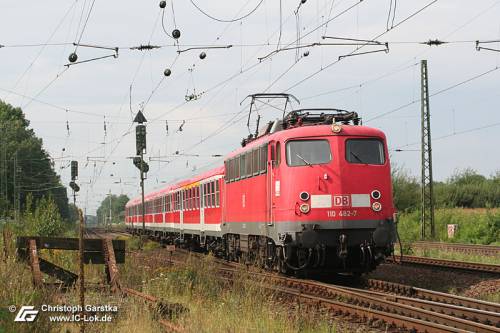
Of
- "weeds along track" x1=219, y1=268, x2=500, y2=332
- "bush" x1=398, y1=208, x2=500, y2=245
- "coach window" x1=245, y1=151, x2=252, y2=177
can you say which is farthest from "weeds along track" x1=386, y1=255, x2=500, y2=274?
"bush" x1=398, y1=208, x2=500, y2=245

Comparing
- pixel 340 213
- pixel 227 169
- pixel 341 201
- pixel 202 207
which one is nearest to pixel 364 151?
pixel 341 201

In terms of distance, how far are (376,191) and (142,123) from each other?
16342 millimetres

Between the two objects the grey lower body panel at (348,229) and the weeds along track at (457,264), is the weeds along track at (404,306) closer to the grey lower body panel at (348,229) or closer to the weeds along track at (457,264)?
the grey lower body panel at (348,229)

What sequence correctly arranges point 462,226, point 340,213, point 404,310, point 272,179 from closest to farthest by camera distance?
1. point 404,310
2. point 340,213
3. point 272,179
4. point 462,226

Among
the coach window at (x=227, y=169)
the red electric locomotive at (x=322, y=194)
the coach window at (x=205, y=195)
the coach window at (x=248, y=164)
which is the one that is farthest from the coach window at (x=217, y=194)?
the red electric locomotive at (x=322, y=194)

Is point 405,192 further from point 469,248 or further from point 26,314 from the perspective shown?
point 26,314

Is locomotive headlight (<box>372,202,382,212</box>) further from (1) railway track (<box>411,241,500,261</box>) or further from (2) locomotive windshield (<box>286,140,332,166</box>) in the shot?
(1) railway track (<box>411,241,500,261</box>)

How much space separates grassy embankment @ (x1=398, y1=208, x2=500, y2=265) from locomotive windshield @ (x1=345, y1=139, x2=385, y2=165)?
813 cm

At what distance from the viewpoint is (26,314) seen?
819 cm

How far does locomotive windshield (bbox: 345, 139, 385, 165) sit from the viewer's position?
14836 millimetres

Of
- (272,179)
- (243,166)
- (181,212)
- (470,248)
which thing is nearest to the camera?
(272,179)

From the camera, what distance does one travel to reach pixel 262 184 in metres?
16.4

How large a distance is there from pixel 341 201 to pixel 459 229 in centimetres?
2089

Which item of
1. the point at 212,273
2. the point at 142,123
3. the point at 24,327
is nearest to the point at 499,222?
the point at 142,123
